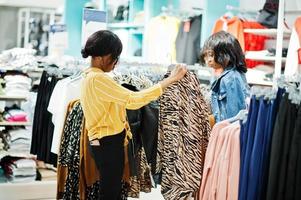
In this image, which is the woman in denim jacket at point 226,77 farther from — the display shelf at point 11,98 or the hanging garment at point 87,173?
the display shelf at point 11,98

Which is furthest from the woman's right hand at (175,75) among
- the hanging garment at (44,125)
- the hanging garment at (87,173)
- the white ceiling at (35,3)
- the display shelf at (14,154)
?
the white ceiling at (35,3)

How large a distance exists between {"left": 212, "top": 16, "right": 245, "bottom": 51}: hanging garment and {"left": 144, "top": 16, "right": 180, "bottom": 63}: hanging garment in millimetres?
761

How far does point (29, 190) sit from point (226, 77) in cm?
244

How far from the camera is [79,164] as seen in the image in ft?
9.89

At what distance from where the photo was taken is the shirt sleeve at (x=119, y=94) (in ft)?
8.40

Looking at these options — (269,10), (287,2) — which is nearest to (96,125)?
(269,10)

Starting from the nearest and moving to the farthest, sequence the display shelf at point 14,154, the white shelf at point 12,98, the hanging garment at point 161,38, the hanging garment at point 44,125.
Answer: the hanging garment at point 44,125 → the white shelf at point 12,98 → the display shelf at point 14,154 → the hanging garment at point 161,38

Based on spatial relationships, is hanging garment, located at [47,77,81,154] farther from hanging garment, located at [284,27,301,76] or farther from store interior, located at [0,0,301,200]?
hanging garment, located at [284,27,301,76]

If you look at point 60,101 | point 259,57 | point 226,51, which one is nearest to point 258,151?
point 226,51

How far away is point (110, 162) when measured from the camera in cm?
276

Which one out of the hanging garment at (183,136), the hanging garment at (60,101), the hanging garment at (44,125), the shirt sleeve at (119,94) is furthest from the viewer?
the hanging garment at (44,125)

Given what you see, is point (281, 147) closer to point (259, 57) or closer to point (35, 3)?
point (259, 57)

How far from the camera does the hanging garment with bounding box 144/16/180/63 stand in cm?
587

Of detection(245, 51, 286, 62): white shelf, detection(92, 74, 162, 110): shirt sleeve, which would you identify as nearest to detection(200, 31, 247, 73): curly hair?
detection(92, 74, 162, 110): shirt sleeve
